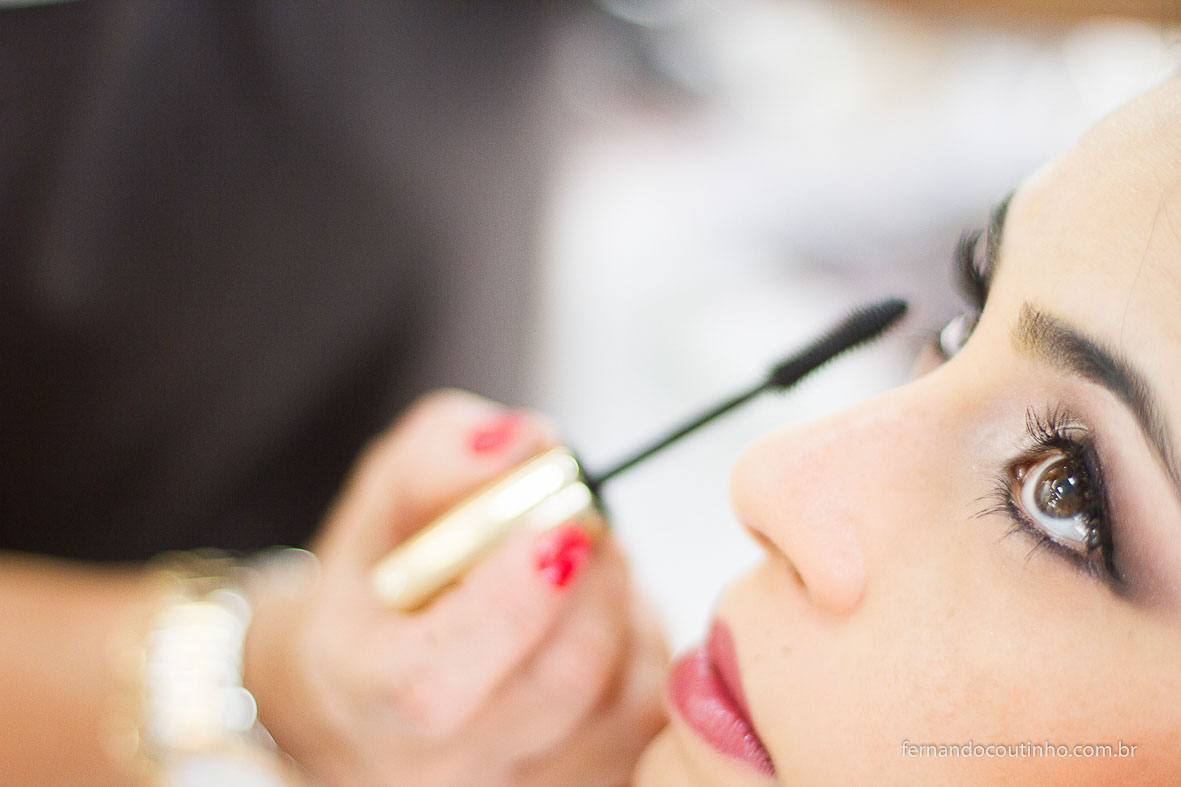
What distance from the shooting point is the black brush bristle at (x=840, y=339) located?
0.47 meters

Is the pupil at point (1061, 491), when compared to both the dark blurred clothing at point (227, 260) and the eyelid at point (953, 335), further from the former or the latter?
the dark blurred clothing at point (227, 260)

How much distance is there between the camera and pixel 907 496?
1.24 feet

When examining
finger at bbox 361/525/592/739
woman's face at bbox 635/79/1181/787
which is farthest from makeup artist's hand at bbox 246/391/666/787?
woman's face at bbox 635/79/1181/787

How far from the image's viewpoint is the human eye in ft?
1.15

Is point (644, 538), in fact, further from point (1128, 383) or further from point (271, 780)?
point (1128, 383)

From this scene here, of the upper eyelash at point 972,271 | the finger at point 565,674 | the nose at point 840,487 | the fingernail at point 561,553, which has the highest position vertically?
the upper eyelash at point 972,271

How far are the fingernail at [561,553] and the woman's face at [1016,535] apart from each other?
4.1 inches

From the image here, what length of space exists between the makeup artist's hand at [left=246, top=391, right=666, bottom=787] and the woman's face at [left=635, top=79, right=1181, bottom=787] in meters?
0.11

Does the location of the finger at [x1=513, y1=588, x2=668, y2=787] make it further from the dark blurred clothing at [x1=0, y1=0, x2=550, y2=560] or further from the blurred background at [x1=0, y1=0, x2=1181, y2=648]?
the dark blurred clothing at [x1=0, y1=0, x2=550, y2=560]

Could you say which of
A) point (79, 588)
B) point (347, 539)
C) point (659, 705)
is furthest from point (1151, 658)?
point (79, 588)

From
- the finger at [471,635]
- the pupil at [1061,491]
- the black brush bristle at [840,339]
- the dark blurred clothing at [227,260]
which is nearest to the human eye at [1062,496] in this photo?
the pupil at [1061,491]

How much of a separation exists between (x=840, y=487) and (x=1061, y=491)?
9 centimetres

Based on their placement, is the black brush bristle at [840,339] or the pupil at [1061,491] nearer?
the pupil at [1061,491]

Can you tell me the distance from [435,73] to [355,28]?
0.29 ft
